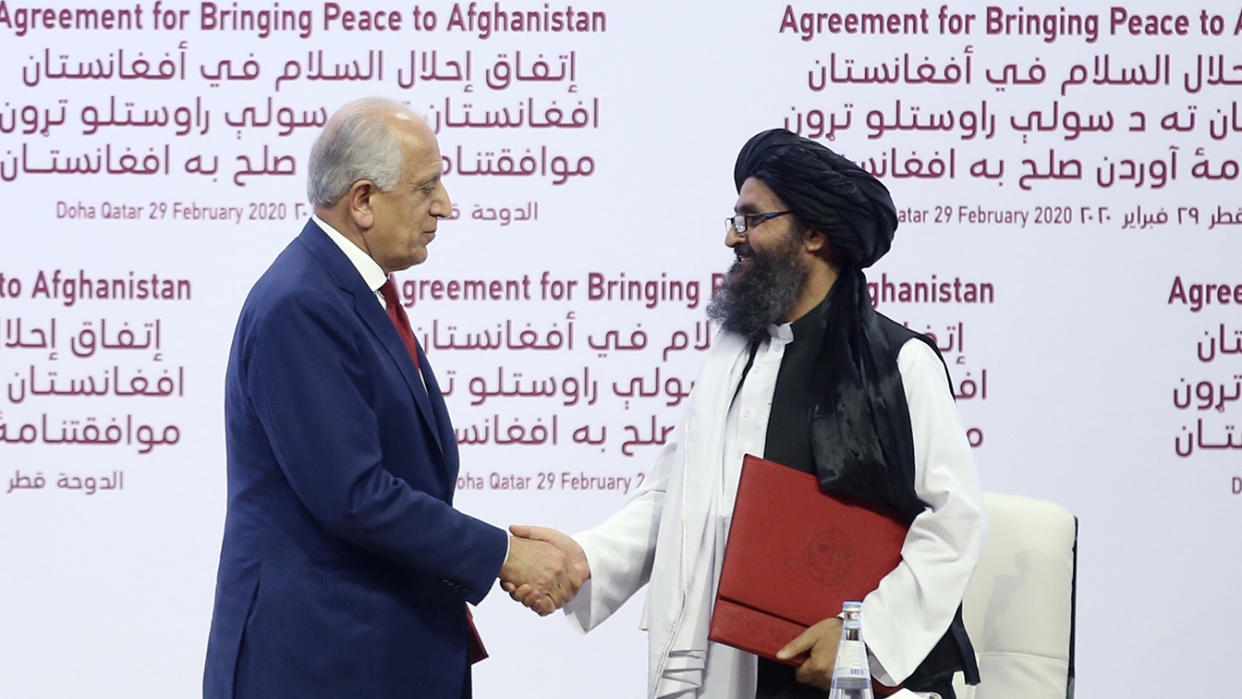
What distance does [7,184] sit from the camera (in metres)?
3.76

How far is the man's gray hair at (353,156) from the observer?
2531 mm

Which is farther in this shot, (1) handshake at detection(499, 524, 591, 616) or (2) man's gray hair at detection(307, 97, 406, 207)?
(1) handshake at detection(499, 524, 591, 616)

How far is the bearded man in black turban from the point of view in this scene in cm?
237

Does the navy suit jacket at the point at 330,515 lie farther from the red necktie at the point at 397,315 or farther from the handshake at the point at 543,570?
the handshake at the point at 543,570

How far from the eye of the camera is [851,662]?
1.88m

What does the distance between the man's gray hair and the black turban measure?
0.69m

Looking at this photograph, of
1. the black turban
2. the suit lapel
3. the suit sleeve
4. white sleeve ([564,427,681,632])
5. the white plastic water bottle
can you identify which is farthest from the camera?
white sleeve ([564,427,681,632])

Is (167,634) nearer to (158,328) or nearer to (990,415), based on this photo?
(158,328)

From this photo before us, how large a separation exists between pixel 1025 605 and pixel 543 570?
90 centimetres

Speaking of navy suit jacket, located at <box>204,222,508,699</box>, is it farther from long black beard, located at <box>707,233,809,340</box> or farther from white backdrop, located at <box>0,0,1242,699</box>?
white backdrop, located at <box>0,0,1242,699</box>

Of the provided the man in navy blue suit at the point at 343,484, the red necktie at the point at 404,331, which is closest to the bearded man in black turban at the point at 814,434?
the red necktie at the point at 404,331

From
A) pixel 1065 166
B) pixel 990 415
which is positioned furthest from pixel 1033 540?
pixel 1065 166

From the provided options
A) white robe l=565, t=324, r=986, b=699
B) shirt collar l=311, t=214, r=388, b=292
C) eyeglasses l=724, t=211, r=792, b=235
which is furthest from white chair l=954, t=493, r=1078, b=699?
shirt collar l=311, t=214, r=388, b=292

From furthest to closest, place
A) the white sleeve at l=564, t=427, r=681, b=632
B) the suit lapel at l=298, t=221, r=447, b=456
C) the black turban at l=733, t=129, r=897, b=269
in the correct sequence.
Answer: the white sleeve at l=564, t=427, r=681, b=632
the black turban at l=733, t=129, r=897, b=269
the suit lapel at l=298, t=221, r=447, b=456
